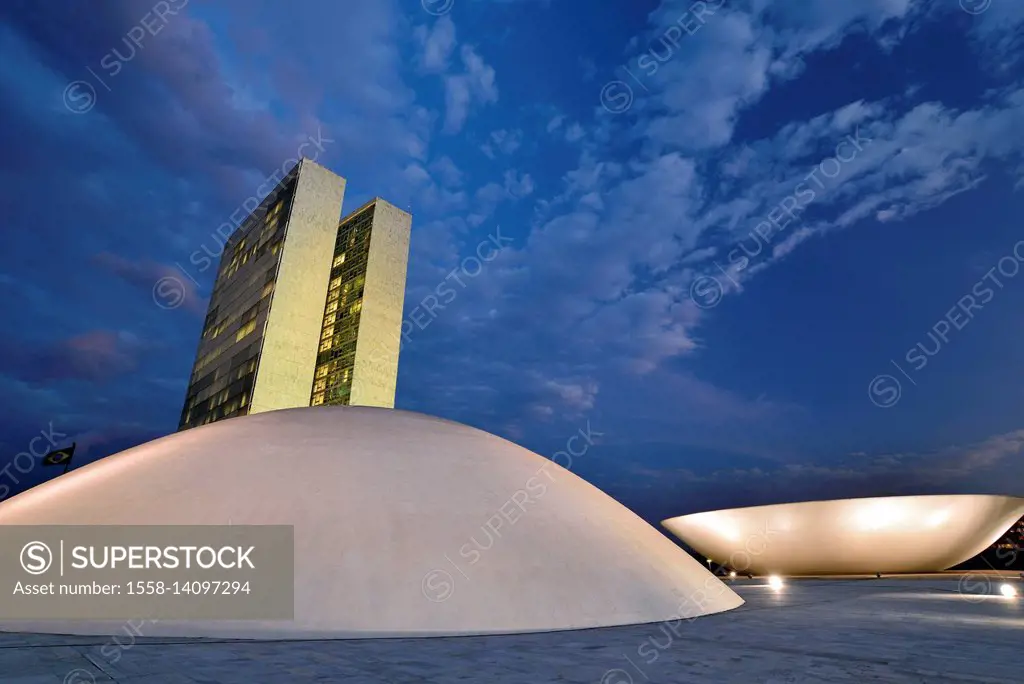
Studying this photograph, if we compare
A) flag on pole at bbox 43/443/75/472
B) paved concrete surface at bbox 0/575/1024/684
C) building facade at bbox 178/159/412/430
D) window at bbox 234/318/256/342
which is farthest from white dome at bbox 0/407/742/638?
window at bbox 234/318/256/342

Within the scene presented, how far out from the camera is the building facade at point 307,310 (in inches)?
2221

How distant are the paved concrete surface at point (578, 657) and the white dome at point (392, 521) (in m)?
0.62

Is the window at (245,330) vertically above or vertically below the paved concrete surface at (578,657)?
above

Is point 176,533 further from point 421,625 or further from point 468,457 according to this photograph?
point 468,457

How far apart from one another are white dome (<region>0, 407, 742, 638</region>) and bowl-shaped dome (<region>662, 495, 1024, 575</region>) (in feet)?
47.5

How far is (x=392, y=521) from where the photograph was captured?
24.7ft

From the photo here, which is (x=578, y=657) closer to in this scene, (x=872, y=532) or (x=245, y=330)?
(x=872, y=532)

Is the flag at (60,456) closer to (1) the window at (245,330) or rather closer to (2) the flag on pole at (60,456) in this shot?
(2) the flag on pole at (60,456)

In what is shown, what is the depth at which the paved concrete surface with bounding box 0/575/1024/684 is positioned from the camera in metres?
3.78

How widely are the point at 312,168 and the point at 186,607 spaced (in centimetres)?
6720

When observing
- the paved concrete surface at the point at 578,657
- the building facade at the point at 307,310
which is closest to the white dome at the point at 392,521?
the paved concrete surface at the point at 578,657

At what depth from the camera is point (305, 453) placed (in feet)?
29.1

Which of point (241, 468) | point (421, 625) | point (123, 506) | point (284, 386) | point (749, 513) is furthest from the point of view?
point (284, 386)

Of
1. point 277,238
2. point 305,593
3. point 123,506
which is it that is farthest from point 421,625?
point 277,238
